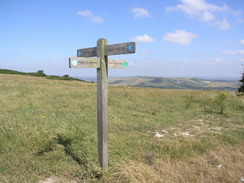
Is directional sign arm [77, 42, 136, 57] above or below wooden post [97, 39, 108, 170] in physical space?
above

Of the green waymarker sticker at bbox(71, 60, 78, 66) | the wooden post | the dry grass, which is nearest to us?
the dry grass

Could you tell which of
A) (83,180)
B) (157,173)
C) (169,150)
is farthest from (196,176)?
(83,180)

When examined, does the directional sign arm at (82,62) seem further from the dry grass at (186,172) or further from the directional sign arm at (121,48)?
the dry grass at (186,172)

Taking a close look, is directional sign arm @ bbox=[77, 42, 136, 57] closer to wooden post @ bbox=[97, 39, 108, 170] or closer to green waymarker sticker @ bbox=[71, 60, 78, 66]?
wooden post @ bbox=[97, 39, 108, 170]

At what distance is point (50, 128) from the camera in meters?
6.55

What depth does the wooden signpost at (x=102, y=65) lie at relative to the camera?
349 cm

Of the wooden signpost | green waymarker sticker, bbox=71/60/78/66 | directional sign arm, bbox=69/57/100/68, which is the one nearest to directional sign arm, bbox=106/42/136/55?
the wooden signpost

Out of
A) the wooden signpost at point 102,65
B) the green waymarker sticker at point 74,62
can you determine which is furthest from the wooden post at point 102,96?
the green waymarker sticker at point 74,62

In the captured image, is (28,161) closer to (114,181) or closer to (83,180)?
(83,180)

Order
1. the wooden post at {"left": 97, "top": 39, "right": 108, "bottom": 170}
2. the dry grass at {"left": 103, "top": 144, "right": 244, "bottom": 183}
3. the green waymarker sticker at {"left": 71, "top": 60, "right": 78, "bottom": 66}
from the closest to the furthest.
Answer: the dry grass at {"left": 103, "top": 144, "right": 244, "bottom": 183}, the green waymarker sticker at {"left": 71, "top": 60, "right": 78, "bottom": 66}, the wooden post at {"left": 97, "top": 39, "right": 108, "bottom": 170}

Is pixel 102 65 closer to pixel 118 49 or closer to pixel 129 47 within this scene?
pixel 118 49

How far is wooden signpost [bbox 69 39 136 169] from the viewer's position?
3490 mm

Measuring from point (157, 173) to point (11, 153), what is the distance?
359cm

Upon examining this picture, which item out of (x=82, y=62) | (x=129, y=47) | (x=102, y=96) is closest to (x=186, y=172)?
(x=102, y=96)
